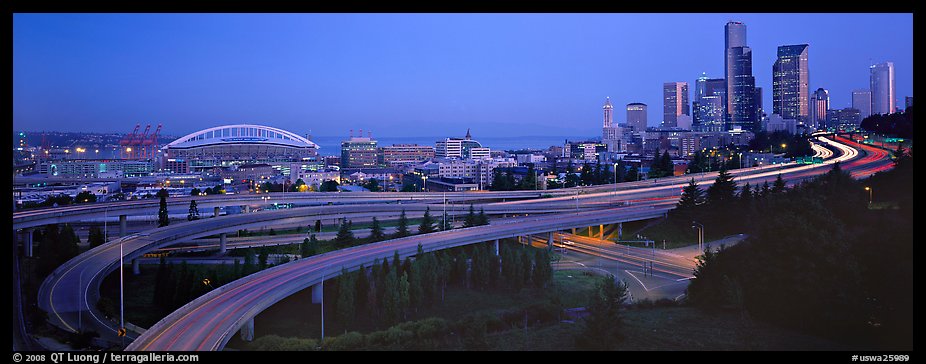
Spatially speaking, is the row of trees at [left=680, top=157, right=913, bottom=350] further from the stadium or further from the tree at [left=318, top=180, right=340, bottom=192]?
the stadium

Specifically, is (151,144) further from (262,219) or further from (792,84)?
(792,84)

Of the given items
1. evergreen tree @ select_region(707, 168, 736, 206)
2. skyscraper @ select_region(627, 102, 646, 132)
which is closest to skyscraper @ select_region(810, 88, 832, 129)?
skyscraper @ select_region(627, 102, 646, 132)

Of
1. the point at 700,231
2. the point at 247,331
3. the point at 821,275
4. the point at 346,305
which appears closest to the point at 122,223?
the point at 346,305

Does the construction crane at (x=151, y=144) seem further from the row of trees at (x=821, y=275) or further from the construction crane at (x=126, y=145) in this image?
the row of trees at (x=821, y=275)

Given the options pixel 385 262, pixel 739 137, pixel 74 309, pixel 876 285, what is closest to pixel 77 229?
pixel 74 309

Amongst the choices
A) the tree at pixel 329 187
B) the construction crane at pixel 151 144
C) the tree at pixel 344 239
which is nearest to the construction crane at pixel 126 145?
the construction crane at pixel 151 144
